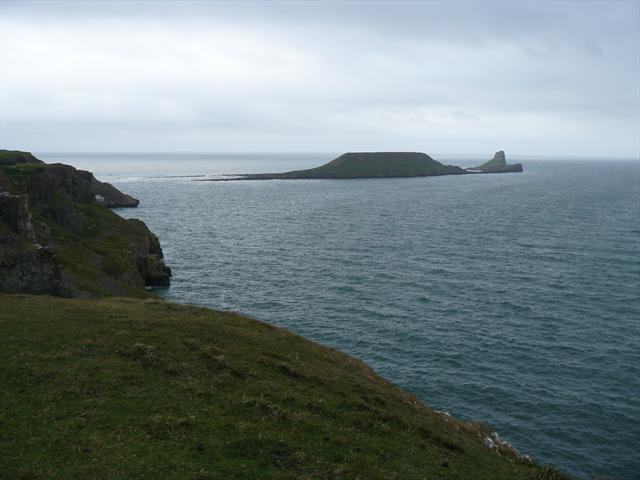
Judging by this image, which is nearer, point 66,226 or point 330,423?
point 330,423

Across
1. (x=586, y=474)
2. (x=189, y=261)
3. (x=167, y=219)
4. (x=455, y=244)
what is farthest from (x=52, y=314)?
(x=167, y=219)

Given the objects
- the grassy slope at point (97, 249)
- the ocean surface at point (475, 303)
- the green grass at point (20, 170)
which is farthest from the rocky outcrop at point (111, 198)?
the green grass at point (20, 170)

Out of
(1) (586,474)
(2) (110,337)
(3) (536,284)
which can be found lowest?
(1) (586,474)

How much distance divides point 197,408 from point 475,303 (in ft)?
165

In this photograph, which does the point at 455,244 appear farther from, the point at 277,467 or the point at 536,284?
the point at 277,467

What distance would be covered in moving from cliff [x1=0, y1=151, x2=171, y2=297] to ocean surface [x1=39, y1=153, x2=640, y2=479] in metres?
7.15

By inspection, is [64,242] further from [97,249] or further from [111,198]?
[111,198]

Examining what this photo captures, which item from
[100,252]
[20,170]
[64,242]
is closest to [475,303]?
[100,252]

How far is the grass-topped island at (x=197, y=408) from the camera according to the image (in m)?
20.9

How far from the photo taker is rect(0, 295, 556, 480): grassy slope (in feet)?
68.4

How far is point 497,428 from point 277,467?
25188 millimetres

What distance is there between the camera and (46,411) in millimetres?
23141

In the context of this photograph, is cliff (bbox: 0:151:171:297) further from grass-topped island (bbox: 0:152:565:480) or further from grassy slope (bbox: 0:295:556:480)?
grassy slope (bbox: 0:295:556:480)

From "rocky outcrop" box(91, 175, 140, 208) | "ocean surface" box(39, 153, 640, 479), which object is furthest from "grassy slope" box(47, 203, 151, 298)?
"rocky outcrop" box(91, 175, 140, 208)
